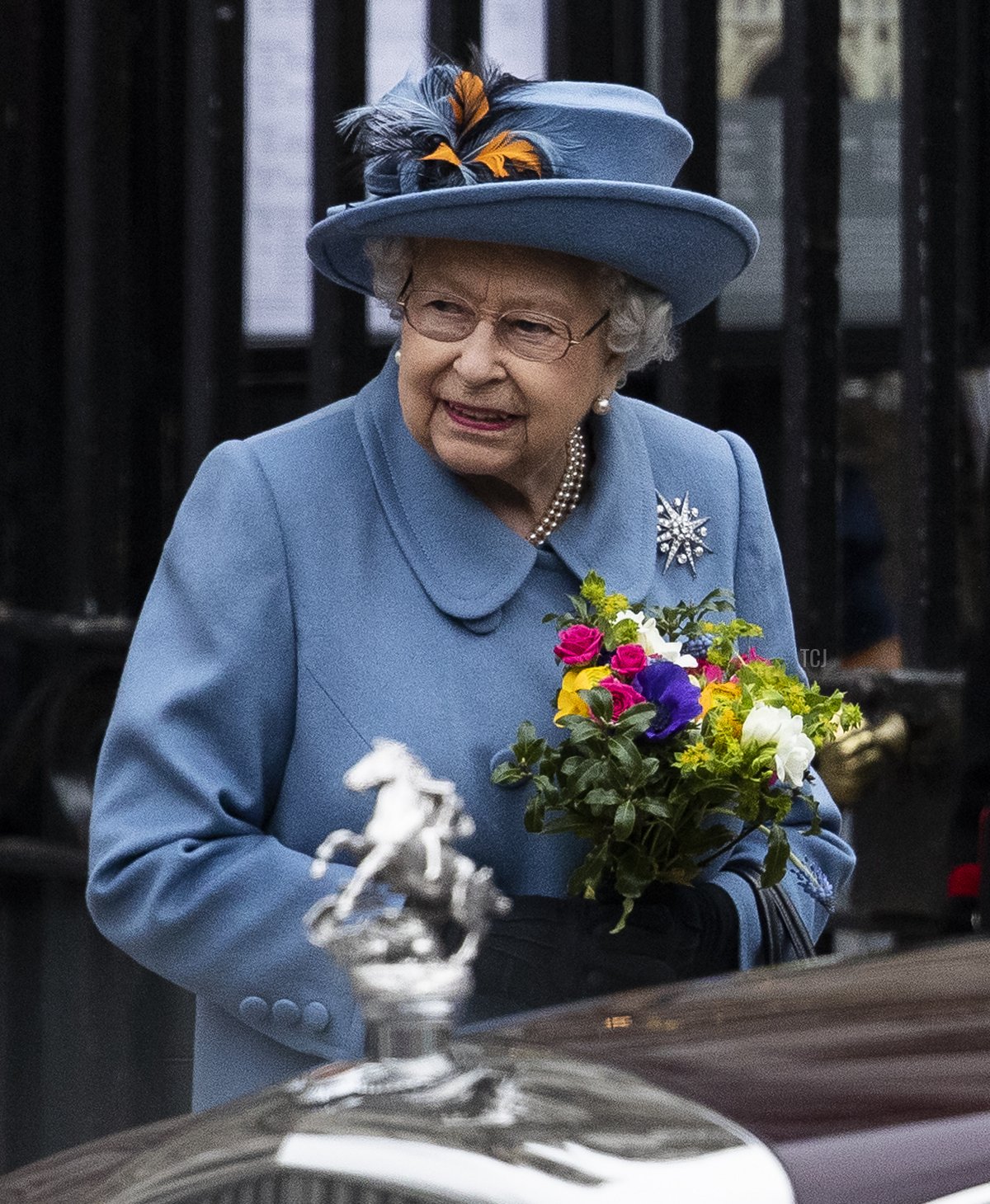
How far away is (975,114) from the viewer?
4.71 meters

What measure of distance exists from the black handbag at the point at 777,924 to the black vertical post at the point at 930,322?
2452 millimetres

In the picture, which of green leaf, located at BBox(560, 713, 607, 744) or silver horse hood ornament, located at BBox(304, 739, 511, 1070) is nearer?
silver horse hood ornament, located at BBox(304, 739, 511, 1070)

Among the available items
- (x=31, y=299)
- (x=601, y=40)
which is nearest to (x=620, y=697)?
(x=601, y=40)

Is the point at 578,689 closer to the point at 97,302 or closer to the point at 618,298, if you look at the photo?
the point at 618,298

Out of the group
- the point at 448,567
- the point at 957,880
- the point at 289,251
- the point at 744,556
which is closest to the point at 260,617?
the point at 448,567

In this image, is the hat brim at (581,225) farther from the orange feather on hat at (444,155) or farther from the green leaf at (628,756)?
the green leaf at (628,756)

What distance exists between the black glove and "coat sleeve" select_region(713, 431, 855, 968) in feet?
0.46

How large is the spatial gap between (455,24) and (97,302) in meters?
1.14

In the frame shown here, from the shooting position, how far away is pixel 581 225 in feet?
7.53

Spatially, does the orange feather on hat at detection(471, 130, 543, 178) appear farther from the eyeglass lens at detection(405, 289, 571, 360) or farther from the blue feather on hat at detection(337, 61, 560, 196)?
the eyeglass lens at detection(405, 289, 571, 360)

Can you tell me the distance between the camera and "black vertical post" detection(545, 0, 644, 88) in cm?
484

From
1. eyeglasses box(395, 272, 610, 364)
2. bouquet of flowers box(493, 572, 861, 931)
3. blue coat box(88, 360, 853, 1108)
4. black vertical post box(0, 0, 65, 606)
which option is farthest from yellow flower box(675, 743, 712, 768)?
black vertical post box(0, 0, 65, 606)

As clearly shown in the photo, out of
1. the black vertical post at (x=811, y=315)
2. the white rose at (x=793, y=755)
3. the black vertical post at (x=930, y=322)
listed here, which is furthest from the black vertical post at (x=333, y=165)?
the white rose at (x=793, y=755)

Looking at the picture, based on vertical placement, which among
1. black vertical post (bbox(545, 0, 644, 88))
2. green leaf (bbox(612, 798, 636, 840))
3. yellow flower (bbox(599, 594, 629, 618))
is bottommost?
green leaf (bbox(612, 798, 636, 840))
